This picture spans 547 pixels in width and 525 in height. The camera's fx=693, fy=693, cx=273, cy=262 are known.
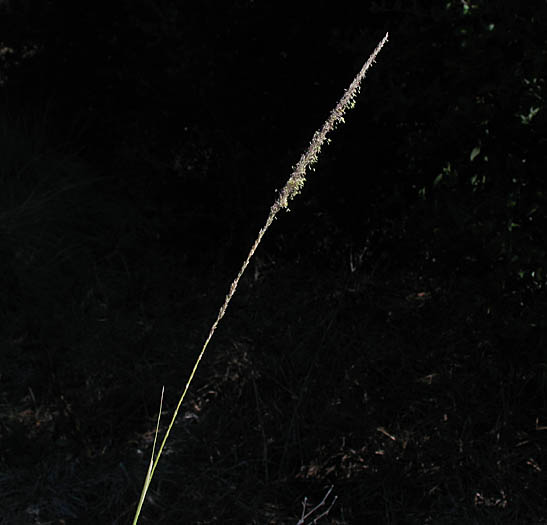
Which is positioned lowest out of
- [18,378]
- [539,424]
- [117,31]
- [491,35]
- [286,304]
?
[18,378]

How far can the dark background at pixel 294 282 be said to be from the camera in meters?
2.62

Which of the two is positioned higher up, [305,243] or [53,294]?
[305,243]

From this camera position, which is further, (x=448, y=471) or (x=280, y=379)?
(x=280, y=379)

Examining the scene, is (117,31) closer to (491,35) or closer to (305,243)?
(305,243)

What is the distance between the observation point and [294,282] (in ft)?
12.3

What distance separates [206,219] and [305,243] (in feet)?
1.83

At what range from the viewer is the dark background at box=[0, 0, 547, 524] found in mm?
2621

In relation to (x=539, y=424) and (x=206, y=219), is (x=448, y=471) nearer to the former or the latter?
(x=539, y=424)

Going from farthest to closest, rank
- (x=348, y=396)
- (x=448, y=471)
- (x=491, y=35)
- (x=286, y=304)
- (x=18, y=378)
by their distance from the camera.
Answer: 1. (x=286, y=304)
2. (x=18, y=378)
3. (x=348, y=396)
4. (x=448, y=471)
5. (x=491, y=35)

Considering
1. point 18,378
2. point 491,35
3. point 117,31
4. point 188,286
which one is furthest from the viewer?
point 117,31

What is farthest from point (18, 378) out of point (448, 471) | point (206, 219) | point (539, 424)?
point (539, 424)

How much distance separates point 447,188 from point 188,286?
156cm

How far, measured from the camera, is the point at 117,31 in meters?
4.61

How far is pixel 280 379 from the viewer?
3.12m
